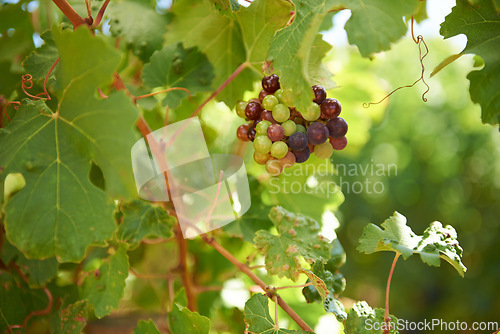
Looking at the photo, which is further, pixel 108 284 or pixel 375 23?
pixel 108 284

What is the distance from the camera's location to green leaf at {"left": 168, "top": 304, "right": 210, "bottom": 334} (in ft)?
1.95

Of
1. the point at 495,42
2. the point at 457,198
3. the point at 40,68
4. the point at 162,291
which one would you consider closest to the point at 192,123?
the point at 40,68

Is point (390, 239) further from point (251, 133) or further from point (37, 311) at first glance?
point (37, 311)

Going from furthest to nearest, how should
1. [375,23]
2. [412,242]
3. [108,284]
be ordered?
1. [108,284]
2. [412,242]
3. [375,23]

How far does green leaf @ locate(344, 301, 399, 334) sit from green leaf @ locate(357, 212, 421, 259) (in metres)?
0.08

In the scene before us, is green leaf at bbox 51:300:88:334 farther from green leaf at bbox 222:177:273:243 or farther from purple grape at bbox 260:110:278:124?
purple grape at bbox 260:110:278:124

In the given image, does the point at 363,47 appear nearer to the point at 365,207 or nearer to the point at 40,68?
the point at 40,68

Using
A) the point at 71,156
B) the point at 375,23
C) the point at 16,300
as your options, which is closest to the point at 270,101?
the point at 375,23

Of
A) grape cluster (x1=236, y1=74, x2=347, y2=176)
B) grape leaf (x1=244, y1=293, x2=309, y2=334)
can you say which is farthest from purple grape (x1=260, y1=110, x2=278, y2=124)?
grape leaf (x1=244, y1=293, x2=309, y2=334)

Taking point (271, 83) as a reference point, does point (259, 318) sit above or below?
below

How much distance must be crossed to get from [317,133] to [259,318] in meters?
0.27

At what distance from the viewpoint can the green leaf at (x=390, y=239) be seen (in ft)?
1.78

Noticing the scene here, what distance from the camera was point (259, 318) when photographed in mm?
586

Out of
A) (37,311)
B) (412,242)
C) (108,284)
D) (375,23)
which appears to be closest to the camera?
(375,23)
